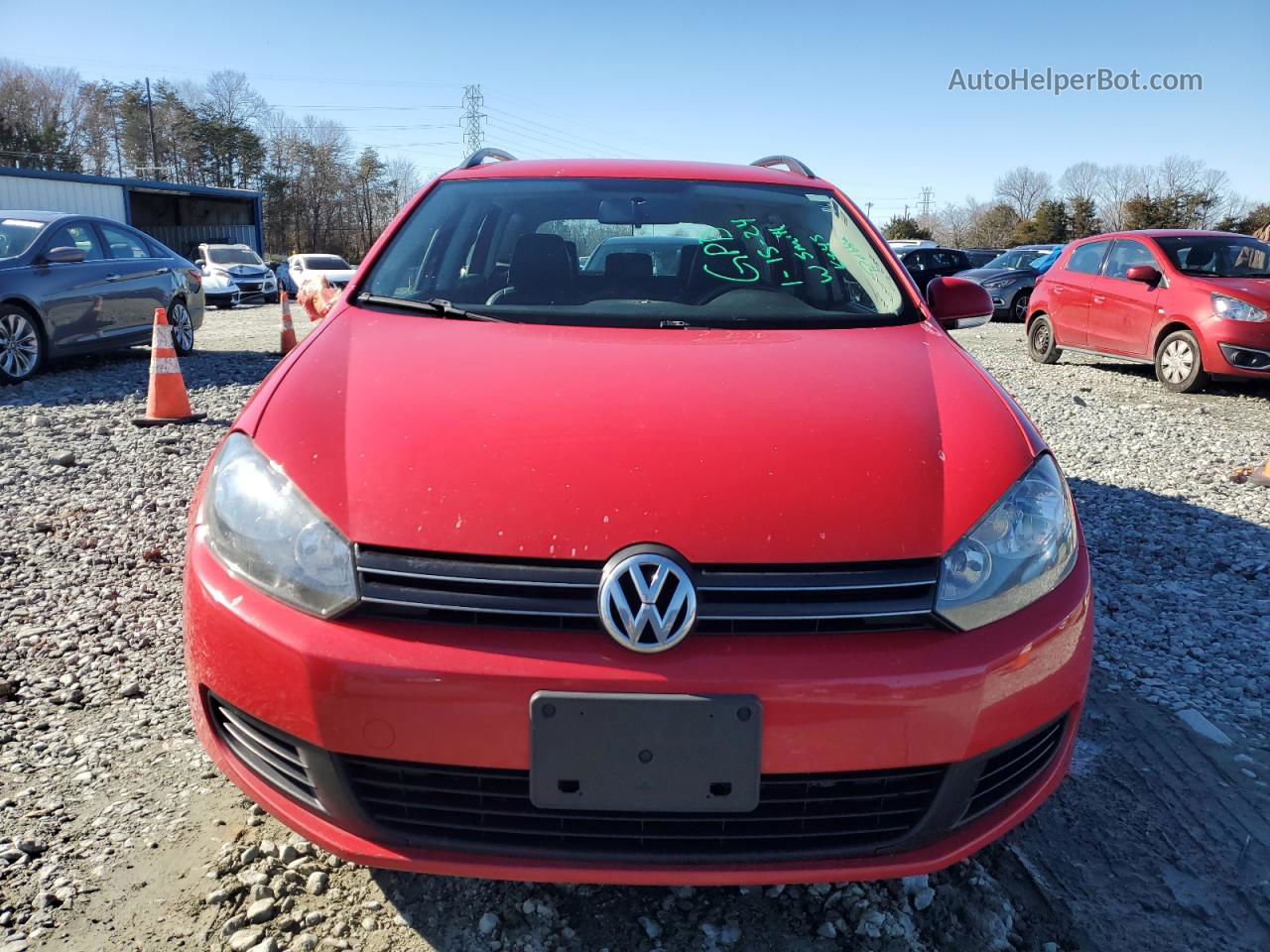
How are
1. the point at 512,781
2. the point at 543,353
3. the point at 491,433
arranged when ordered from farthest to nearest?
1. the point at 543,353
2. the point at 491,433
3. the point at 512,781

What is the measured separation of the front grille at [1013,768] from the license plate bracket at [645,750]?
45cm

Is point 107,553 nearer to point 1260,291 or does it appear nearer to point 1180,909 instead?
point 1180,909

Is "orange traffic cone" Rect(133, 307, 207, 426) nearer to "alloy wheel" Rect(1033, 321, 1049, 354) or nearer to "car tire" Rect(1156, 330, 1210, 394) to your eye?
"car tire" Rect(1156, 330, 1210, 394)

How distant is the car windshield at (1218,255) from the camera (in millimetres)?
8961

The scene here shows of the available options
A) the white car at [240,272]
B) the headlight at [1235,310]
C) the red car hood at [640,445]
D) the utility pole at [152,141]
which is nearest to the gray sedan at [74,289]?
the red car hood at [640,445]

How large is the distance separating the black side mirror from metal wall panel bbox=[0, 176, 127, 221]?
18589mm

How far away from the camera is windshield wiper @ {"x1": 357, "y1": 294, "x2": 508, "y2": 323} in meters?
2.47

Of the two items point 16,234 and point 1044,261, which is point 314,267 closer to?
point 16,234

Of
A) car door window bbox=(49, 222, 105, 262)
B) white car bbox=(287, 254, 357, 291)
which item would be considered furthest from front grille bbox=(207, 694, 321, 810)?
white car bbox=(287, 254, 357, 291)

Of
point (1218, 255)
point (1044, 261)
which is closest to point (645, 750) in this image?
point (1218, 255)

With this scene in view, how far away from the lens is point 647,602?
1517mm

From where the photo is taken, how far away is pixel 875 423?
191 centimetres

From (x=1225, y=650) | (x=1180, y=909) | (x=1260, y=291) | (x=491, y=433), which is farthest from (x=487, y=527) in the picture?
(x=1260, y=291)

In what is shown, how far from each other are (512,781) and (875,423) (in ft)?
3.23
